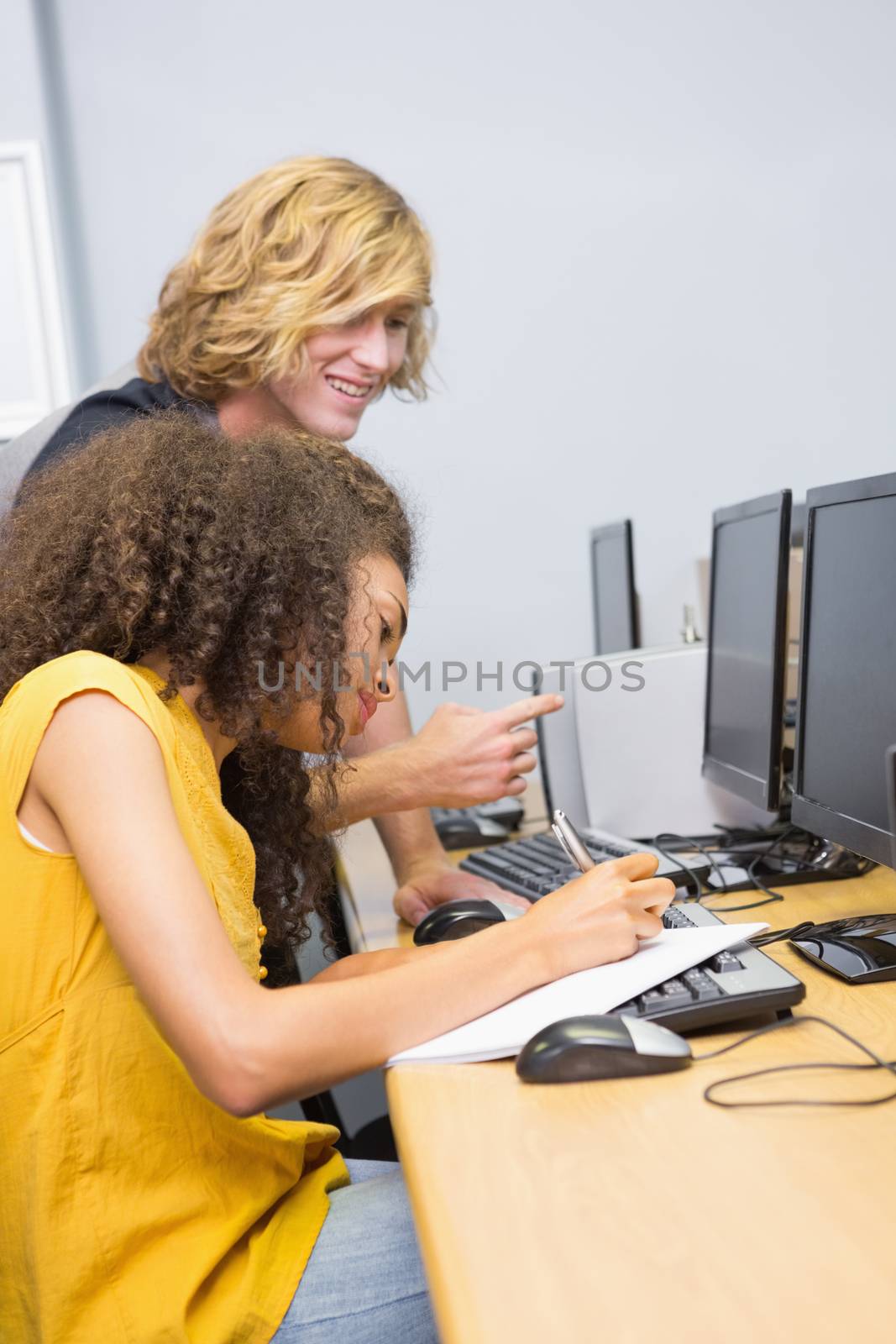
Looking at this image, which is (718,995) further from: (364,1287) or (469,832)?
(469,832)

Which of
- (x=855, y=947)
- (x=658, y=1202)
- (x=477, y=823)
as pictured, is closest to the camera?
(x=658, y=1202)

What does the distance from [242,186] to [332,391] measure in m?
0.30

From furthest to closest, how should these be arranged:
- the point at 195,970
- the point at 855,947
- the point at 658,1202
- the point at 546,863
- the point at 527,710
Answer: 1. the point at 546,863
2. the point at 527,710
3. the point at 855,947
4. the point at 195,970
5. the point at 658,1202

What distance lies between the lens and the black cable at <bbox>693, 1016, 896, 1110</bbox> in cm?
68

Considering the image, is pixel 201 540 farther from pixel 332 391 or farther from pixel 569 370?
pixel 569 370

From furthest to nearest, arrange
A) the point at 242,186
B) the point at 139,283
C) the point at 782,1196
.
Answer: the point at 139,283, the point at 242,186, the point at 782,1196

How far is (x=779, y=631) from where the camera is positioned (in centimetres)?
125

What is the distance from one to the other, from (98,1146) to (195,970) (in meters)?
0.18

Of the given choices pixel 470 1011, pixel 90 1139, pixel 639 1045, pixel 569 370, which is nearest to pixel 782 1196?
pixel 639 1045

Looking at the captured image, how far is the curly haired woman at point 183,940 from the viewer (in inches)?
28.5

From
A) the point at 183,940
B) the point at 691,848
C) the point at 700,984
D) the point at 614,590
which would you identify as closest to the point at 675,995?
the point at 700,984

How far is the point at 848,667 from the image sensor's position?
3.42 feet

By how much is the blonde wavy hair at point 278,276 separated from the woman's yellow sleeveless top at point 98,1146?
84cm

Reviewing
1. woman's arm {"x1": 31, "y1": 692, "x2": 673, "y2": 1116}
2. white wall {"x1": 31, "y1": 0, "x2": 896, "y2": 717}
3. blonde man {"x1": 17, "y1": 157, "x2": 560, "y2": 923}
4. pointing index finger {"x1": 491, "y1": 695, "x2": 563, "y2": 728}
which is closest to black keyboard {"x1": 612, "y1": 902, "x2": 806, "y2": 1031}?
woman's arm {"x1": 31, "y1": 692, "x2": 673, "y2": 1116}
